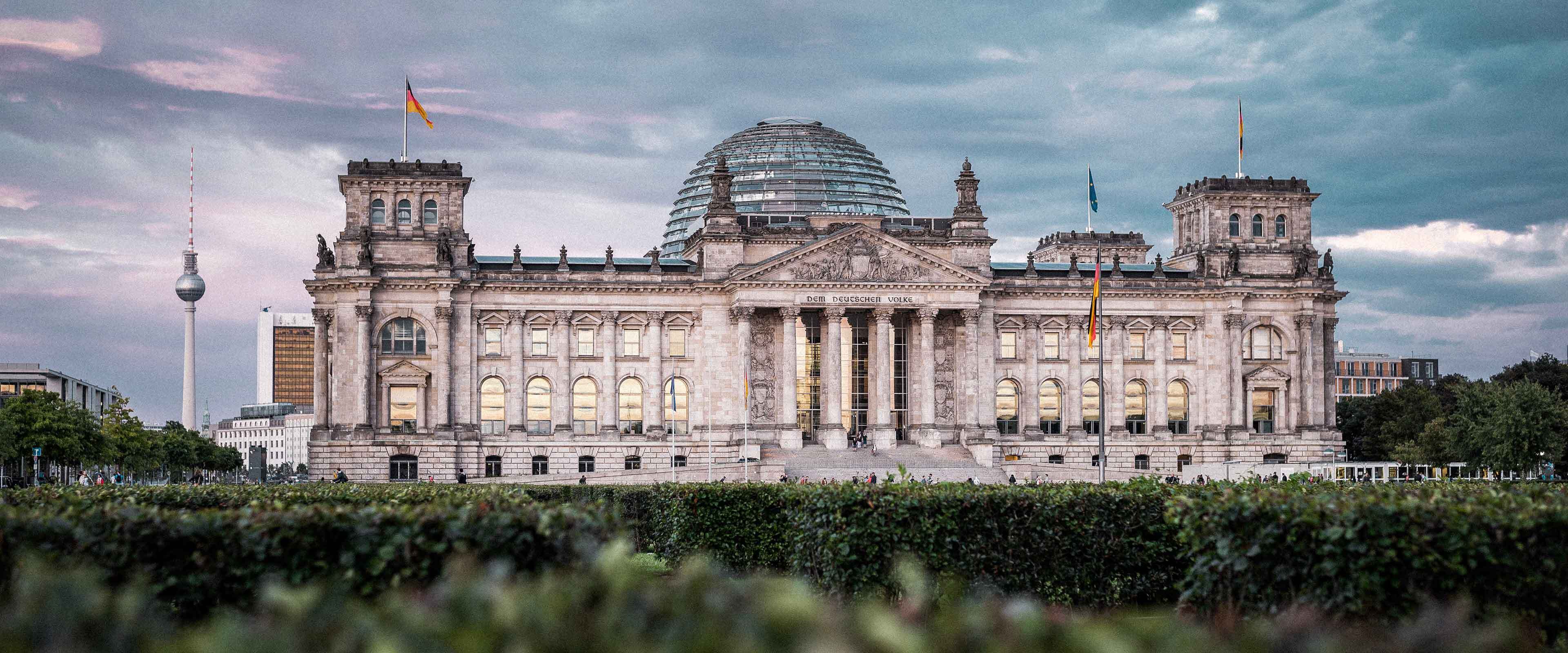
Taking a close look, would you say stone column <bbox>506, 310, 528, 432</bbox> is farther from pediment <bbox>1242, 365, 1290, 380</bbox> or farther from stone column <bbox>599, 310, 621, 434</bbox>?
pediment <bbox>1242, 365, 1290, 380</bbox>

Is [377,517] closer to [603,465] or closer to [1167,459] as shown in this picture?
[603,465]

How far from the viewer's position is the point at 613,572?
8312mm

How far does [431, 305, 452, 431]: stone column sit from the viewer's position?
8669cm

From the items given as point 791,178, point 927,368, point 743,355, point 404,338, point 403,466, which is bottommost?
point 403,466

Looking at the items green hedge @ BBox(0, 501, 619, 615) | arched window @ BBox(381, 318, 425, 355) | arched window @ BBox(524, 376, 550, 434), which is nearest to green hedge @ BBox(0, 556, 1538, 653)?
green hedge @ BBox(0, 501, 619, 615)

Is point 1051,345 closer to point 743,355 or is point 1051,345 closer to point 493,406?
point 743,355

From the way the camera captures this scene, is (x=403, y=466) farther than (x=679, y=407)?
No

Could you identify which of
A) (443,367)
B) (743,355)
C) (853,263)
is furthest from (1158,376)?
(443,367)

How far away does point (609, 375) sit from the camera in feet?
295

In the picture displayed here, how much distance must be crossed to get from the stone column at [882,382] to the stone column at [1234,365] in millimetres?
23711

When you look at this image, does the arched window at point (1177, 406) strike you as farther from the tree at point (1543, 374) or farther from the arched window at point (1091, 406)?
the tree at point (1543, 374)

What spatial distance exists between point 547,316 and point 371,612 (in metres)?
82.7

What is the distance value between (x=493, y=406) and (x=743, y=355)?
16.3m

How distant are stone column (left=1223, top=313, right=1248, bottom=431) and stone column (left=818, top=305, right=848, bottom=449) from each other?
2698 cm
